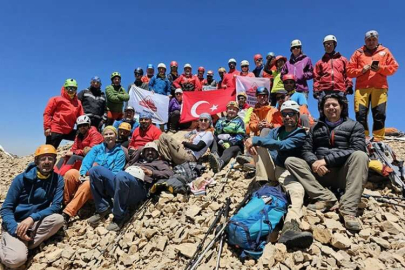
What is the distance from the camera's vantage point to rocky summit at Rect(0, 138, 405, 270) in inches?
161

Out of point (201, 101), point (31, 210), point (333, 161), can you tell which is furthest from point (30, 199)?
point (201, 101)

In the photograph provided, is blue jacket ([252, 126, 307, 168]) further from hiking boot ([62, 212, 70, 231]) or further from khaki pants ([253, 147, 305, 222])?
hiking boot ([62, 212, 70, 231])

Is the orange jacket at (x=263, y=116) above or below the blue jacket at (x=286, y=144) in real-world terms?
above

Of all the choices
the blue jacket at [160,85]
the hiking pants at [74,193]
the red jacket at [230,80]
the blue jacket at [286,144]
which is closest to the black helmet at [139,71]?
the blue jacket at [160,85]

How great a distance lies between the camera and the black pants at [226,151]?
8.26 meters

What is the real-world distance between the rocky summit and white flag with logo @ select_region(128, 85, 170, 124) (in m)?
6.79

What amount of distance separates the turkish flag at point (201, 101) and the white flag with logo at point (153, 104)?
887 mm

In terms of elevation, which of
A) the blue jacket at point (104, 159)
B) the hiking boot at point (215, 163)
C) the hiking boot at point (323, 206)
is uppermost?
the blue jacket at point (104, 159)

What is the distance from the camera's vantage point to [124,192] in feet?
20.1

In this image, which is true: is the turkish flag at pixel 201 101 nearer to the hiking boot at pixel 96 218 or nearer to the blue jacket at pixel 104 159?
the blue jacket at pixel 104 159

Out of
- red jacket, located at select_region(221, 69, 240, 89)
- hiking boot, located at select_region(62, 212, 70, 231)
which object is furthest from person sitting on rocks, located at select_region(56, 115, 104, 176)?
red jacket, located at select_region(221, 69, 240, 89)

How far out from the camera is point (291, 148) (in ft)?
17.8

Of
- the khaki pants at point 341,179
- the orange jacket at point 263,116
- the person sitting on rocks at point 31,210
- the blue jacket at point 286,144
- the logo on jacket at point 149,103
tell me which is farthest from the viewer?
the logo on jacket at point 149,103

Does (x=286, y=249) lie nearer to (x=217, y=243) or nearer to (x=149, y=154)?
(x=217, y=243)
